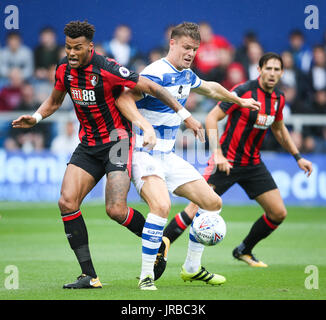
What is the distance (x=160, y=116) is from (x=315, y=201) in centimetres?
948

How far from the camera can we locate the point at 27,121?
707cm

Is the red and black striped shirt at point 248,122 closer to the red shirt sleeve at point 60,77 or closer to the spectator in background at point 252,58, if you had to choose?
the red shirt sleeve at point 60,77

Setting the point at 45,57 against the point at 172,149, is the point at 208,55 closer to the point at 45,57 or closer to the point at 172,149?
the point at 45,57

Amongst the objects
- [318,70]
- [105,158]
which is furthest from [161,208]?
[318,70]

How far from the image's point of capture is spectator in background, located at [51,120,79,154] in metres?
15.9

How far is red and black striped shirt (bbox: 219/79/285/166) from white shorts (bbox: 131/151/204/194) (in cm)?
212

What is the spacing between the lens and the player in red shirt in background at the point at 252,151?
8.91 metres

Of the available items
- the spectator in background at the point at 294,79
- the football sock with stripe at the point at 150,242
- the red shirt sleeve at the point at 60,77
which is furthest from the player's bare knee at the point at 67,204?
the spectator in background at the point at 294,79

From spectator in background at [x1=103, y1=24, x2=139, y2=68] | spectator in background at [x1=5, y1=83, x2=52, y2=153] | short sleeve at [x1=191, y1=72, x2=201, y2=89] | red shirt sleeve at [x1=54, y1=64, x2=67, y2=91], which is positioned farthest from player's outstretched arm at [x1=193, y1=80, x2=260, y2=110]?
spectator in background at [x1=5, y1=83, x2=52, y2=153]

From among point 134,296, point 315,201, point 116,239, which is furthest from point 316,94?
point 134,296

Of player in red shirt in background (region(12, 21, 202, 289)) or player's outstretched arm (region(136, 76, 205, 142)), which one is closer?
player's outstretched arm (region(136, 76, 205, 142))

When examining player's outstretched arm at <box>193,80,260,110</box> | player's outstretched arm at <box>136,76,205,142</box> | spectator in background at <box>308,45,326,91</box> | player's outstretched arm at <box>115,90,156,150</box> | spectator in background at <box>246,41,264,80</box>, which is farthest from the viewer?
spectator in background at <box>308,45,326,91</box>

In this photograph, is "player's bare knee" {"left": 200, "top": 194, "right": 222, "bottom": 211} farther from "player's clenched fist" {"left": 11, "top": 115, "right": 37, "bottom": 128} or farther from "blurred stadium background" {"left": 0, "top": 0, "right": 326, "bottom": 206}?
"blurred stadium background" {"left": 0, "top": 0, "right": 326, "bottom": 206}
